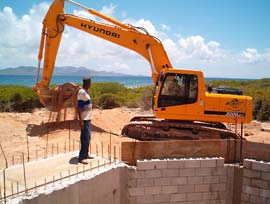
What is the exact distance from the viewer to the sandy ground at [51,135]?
770 centimetres

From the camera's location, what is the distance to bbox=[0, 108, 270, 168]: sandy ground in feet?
25.3

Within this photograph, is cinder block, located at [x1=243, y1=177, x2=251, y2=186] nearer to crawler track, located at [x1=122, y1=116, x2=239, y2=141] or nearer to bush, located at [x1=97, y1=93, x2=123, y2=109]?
crawler track, located at [x1=122, y1=116, x2=239, y2=141]

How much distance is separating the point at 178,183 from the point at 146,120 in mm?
3389

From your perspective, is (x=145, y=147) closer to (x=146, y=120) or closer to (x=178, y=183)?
(x=178, y=183)

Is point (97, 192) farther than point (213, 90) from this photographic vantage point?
No

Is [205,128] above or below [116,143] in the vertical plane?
above

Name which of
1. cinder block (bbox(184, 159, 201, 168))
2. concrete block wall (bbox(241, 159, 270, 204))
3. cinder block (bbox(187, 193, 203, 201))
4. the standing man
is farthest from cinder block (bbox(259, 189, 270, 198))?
the standing man

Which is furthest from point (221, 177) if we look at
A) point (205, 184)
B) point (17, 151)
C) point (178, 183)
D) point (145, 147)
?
point (17, 151)

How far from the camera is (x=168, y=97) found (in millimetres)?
8422

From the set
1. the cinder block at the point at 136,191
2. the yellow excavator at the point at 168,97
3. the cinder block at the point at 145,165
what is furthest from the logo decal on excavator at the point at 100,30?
the cinder block at the point at 136,191

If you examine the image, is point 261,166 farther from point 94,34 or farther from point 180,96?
point 94,34

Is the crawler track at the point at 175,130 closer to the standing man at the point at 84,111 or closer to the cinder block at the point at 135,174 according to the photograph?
the cinder block at the point at 135,174

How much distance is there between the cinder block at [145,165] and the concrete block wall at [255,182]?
207cm

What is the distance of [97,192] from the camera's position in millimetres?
5289
